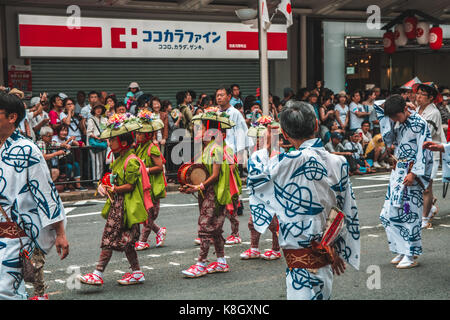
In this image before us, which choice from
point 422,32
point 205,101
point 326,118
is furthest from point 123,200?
point 422,32

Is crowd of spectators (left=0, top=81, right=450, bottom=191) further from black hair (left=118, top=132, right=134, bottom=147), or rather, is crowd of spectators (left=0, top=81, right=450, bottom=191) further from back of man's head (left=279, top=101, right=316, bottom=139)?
back of man's head (left=279, top=101, right=316, bottom=139)

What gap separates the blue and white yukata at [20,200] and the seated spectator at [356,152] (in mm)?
12446

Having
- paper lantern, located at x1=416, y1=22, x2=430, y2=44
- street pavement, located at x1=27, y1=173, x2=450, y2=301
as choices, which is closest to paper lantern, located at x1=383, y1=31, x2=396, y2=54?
paper lantern, located at x1=416, y1=22, x2=430, y2=44

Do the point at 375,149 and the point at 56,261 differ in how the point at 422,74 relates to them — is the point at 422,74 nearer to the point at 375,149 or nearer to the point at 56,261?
the point at 375,149

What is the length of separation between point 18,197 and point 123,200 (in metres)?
2.37

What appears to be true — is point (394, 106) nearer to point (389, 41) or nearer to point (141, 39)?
point (141, 39)

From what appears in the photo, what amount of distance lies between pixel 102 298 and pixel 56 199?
2.06m

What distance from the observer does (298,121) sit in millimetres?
3996

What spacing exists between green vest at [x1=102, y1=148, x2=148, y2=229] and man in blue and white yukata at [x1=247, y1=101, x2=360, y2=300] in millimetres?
2515

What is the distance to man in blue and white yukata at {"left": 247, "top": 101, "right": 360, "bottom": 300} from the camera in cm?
399

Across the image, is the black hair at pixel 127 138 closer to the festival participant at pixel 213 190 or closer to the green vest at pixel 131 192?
the green vest at pixel 131 192

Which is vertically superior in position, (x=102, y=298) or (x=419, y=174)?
(x=419, y=174)

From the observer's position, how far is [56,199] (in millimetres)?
4254

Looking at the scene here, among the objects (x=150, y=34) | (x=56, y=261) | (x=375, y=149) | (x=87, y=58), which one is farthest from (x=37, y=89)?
(x=56, y=261)
